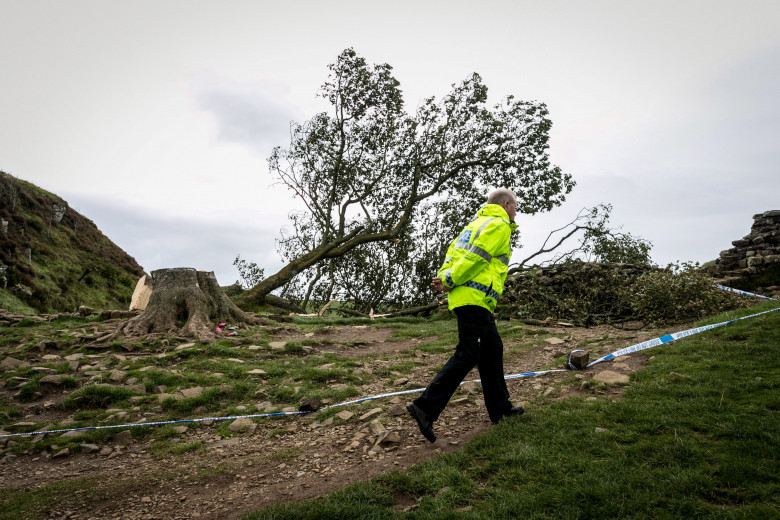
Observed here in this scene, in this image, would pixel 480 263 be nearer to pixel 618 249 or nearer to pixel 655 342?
pixel 655 342

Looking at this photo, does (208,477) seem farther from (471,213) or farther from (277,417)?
(471,213)

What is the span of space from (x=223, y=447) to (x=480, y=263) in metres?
3.63

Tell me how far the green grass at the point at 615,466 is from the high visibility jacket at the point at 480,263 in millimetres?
1418

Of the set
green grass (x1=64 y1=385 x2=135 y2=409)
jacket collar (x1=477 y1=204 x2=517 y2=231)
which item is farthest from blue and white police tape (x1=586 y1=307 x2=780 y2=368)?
green grass (x1=64 y1=385 x2=135 y2=409)

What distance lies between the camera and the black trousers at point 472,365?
4.35 m

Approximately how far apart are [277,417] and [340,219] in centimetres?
1454

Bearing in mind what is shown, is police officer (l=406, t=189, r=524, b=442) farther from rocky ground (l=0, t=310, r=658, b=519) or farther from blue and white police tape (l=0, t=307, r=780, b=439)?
blue and white police tape (l=0, t=307, r=780, b=439)

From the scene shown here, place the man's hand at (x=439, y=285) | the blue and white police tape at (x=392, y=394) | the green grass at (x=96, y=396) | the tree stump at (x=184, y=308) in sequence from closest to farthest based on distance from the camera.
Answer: the man's hand at (x=439, y=285)
the blue and white police tape at (x=392, y=394)
the green grass at (x=96, y=396)
the tree stump at (x=184, y=308)

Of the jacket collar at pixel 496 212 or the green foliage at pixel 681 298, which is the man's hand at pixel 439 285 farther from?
the green foliage at pixel 681 298

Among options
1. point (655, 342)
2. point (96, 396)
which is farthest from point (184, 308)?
point (655, 342)

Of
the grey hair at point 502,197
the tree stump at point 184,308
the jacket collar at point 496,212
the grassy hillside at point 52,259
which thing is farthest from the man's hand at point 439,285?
the grassy hillside at point 52,259

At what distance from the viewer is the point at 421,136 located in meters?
19.0

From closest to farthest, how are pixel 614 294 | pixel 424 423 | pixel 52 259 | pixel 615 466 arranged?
pixel 615 466, pixel 424 423, pixel 614 294, pixel 52 259

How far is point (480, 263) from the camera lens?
443cm
